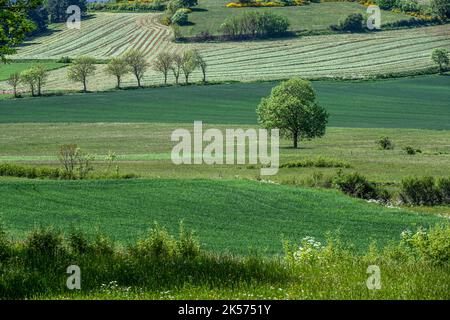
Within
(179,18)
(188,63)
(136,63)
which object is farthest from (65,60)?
(179,18)

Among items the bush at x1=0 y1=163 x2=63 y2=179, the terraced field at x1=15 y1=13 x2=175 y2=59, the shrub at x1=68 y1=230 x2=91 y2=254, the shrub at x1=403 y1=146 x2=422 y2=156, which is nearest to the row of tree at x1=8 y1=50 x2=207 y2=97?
the terraced field at x1=15 y1=13 x2=175 y2=59

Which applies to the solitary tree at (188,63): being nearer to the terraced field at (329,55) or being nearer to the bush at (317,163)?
the terraced field at (329,55)

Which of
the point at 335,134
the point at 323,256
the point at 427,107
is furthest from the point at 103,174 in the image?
the point at 427,107

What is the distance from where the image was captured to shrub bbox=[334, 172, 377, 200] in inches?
1848

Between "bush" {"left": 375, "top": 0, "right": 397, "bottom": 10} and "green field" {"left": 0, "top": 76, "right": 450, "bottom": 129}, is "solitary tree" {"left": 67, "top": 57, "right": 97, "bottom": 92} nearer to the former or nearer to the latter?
"green field" {"left": 0, "top": 76, "right": 450, "bottom": 129}

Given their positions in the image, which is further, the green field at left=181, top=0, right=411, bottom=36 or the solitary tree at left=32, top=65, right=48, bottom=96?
the green field at left=181, top=0, right=411, bottom=36

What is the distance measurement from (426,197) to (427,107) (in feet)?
240

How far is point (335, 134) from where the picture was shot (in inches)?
3730

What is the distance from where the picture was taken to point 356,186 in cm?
4709

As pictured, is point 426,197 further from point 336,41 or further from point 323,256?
point 336,41

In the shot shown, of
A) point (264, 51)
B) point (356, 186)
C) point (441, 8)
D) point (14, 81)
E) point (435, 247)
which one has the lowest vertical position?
point (356, 186)

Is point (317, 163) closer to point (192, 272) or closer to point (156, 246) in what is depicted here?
point (156, 246)

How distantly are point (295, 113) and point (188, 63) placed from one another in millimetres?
59910

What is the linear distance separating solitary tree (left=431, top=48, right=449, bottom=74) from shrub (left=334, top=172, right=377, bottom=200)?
100 meters
